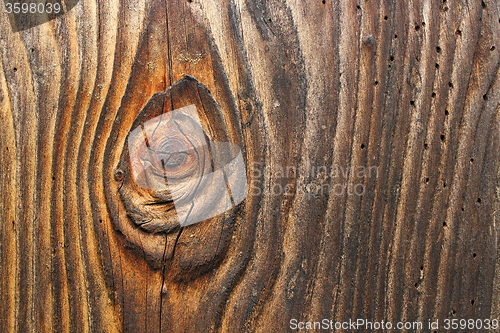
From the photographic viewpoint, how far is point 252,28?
84 cm

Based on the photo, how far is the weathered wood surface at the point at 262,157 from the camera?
0.81 m

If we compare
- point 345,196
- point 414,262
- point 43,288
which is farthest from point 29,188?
point 414,262

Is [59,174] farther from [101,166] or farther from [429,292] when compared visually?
[429,292]

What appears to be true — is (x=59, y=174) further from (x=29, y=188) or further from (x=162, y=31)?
(x=162, y=31)

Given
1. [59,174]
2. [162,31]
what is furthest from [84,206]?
[162,31]

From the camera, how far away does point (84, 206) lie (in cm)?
81

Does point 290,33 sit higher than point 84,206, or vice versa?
point 290,33

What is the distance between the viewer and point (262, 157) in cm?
83

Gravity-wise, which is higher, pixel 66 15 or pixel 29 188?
pixel 66 15

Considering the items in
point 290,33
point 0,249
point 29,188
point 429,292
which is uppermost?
point 290,33

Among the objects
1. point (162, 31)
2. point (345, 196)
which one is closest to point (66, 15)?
point (162, 31)

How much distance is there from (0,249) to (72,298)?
17cm

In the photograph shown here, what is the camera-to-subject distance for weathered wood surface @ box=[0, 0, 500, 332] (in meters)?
0.81

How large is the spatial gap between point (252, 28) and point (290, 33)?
8cm
